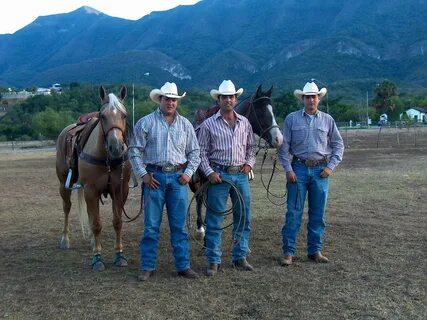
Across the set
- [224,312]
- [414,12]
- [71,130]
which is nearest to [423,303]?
[224,312]

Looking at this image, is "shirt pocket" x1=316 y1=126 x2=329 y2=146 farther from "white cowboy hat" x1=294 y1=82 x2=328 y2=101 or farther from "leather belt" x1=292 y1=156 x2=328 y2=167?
"white cowboy hat" x1=294 y1=82 x2=328 y2=101

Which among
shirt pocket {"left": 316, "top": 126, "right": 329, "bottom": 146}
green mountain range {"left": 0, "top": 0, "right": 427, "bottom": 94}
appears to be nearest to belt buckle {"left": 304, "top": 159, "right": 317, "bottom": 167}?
shirt pocket {"left": 316, "top": 126, "right": 329, "bottom": 146}

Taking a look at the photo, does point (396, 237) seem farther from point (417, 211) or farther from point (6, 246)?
point (6, 246)

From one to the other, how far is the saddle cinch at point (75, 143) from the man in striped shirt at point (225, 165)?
4.97 feet

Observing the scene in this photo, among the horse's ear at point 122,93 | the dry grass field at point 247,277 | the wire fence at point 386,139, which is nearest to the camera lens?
the dry grass field at point 247,277

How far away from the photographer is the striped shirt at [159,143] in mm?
5699

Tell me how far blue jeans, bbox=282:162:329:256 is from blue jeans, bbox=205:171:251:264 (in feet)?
1.80

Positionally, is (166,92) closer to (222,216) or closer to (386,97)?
(222,216)

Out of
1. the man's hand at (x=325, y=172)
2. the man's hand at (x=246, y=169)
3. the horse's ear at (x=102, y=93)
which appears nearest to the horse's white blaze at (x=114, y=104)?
the horse's ear at (x=102, y=93)

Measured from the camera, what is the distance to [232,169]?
6.03 m

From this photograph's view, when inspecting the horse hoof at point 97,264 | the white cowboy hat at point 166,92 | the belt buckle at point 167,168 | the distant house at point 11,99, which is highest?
the distant house at point 11,99

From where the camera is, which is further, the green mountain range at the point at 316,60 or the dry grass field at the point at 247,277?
the green mountain range at the point at 316,60

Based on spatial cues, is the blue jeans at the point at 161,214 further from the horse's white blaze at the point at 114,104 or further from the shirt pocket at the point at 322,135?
the shirt pocket at the point at 322,135

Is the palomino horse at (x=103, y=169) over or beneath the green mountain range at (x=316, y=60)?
beneath
